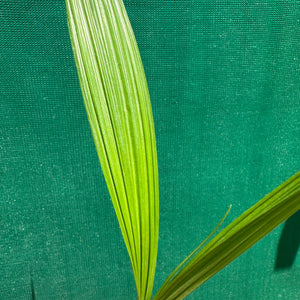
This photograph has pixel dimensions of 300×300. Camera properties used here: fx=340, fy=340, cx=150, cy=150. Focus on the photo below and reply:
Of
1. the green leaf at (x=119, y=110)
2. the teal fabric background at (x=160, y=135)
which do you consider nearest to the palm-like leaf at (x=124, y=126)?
the green leaf at (x=119, y=110)

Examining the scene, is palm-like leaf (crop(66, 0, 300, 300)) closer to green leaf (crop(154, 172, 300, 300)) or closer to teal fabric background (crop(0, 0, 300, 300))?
green leaf (crop(154, 172, 300, 300))

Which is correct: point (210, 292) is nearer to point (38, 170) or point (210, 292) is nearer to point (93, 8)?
point (38, 170)

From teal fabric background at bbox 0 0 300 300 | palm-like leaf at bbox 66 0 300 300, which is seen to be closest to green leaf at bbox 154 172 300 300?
palm-like leaf at bbox 66 0 300 300

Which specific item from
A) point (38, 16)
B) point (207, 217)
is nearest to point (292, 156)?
point (207, 217)

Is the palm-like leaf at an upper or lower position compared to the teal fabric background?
upper

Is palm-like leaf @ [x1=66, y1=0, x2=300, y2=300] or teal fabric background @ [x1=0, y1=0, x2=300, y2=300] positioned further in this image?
teal fabric background @ [x1=0, y1=0, x2=300, y2=300]
